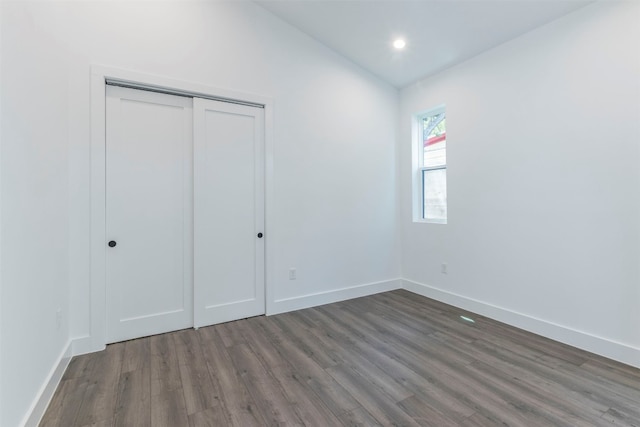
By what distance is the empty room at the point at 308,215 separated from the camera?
1827mm

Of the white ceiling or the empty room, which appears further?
the white ceiling

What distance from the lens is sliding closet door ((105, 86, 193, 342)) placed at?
8.76 ft

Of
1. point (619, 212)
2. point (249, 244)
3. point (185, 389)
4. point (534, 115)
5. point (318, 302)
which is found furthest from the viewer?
Answer: point (318, 302)

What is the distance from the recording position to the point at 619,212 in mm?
2361

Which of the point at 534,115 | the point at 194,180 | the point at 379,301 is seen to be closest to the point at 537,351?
the point at 379,301

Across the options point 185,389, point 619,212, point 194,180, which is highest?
point 194,180

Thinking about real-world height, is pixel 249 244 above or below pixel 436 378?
above

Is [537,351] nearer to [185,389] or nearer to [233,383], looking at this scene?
[233,383]

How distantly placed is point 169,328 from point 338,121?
300 centimetres

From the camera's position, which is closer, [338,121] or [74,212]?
[74,212]

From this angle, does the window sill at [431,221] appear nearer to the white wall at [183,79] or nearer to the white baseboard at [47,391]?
the white wall at [183,79]

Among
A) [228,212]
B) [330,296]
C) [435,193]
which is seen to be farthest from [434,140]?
[228,212]

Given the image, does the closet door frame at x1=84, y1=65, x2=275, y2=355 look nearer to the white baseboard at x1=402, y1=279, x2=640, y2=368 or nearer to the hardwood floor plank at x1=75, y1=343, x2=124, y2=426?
the hardwood floor plank at x1=75, y1=343, x2=124, y2=426

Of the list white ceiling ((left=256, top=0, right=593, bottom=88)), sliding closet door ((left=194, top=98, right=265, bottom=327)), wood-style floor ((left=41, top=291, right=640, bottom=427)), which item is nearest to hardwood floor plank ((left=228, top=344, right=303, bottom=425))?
wood-style floor ((left=41, top=291, right=640, bottom=427))
